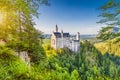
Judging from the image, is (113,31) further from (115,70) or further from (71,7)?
(71,7)

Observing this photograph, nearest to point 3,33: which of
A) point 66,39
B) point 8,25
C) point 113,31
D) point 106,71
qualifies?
point 8,25

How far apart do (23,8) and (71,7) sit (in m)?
45.8

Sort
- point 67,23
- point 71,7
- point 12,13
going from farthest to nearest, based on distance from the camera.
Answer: point 71,7 → point 67,23 → point 12,13

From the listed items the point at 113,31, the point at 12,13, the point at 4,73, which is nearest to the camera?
the point at 4,73

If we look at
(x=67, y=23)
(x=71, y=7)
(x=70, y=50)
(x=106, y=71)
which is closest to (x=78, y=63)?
(x=70, y=50)

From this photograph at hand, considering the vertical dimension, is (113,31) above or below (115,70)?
above

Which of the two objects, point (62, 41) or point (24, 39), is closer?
point (24, 39)

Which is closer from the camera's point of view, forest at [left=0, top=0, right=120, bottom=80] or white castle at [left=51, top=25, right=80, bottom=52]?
forest at [left=0, top=0, right=120, bottom=80]

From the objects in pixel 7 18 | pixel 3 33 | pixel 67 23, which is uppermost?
pixel 67 23

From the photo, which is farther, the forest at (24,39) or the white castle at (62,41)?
the white castle at (62,41)

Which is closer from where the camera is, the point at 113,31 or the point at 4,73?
the point at 4,73

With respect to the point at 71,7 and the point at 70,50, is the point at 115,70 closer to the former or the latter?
the point at 70,50

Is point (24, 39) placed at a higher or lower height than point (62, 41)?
higher

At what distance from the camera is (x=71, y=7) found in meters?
48.8
